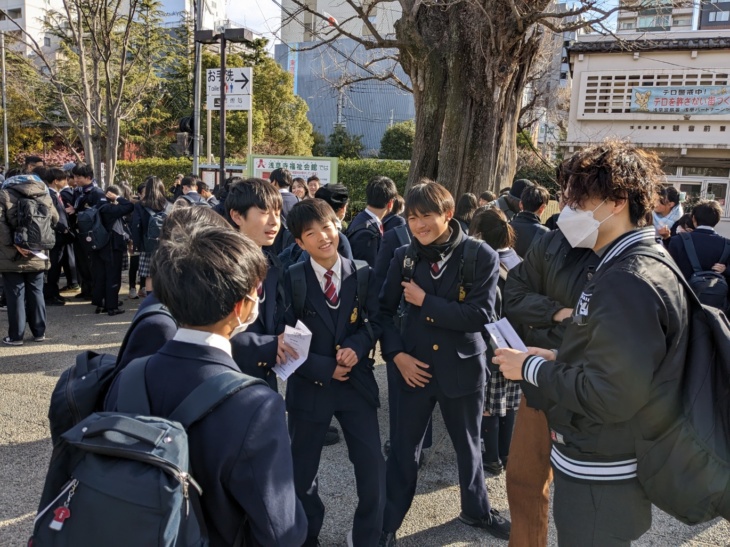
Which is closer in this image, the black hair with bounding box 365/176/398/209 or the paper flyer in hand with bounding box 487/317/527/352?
the paper flyer in hand with bounding box 487/317/527/352

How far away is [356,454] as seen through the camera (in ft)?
9.27

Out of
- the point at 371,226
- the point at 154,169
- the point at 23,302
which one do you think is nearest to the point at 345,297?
the point at 371,226

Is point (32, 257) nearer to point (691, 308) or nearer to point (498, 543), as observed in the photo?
point (498, 543)

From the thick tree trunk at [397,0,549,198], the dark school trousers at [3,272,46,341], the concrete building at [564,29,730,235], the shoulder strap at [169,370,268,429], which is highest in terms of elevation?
the concrete building at [564,29,730,235]

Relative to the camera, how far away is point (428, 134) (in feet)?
27.1

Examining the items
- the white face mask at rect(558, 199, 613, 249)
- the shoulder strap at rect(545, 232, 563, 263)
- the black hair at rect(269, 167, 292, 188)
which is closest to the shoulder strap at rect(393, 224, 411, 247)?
the shoulder strap at rect(545, 232, 563, 263)

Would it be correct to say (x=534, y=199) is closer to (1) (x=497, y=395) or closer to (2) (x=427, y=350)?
(1) (x=497, y=395)

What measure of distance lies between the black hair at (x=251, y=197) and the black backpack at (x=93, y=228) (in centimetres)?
537

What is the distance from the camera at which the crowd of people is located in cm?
150

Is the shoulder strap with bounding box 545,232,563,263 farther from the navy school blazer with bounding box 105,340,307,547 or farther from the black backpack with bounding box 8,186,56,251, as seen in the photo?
the black backpack with bounding box 8,186,56,251

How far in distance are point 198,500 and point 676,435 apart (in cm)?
141

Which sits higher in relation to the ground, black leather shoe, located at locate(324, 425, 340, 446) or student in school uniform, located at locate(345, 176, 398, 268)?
student in school uniform, located at locate(345, 176, 398, 268)

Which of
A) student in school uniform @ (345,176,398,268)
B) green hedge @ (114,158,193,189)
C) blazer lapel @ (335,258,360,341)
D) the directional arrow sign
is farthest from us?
green hedge @ (114,158,193,189)

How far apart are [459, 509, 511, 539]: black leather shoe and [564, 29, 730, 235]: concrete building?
21297 mm
